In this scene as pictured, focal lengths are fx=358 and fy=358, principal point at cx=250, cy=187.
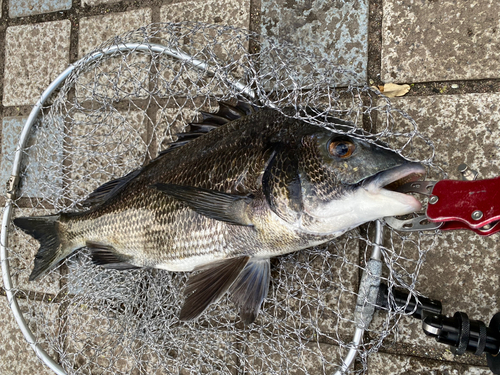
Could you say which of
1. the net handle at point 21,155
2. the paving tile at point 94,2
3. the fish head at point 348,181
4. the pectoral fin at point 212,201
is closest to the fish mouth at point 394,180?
the fish head at point 348,181

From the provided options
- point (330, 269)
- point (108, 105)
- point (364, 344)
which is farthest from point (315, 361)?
point (108, 105)

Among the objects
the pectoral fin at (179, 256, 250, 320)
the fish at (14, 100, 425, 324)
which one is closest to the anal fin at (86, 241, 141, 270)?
the fish at (14, 100, 425, 324)

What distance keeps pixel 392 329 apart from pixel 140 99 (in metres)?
1.60

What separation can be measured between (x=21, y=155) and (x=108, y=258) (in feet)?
2.79

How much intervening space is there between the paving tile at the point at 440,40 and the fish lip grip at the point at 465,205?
0.63 metres

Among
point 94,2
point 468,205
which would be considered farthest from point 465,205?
point 94,2

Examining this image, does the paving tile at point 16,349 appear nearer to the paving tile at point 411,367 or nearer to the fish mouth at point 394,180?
the paving tile at point 411,367

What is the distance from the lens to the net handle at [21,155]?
167 cm

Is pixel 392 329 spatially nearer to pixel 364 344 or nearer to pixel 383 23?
pixel 364 344

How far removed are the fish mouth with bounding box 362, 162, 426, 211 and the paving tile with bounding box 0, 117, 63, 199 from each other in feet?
5.08

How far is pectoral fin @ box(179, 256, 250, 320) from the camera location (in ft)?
4.36

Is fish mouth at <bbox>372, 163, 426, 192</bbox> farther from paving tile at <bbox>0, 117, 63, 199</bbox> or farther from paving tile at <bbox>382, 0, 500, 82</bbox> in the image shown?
paving tile at <bbox>0, 117, 63, 199</bbox>

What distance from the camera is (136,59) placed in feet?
5.96

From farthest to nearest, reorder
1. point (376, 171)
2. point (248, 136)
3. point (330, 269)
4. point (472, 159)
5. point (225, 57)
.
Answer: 1. point (225, 57)
2. point (330, 269)
3. point (472, 159)
4. point (248, 136)
5. point (376, 171)
